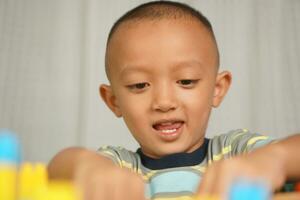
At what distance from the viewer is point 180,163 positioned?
0.70 meters

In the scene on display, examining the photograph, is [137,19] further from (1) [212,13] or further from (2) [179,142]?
(1) [212,13]

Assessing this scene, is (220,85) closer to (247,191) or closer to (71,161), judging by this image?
(71,161)

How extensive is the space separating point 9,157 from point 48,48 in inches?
34.8

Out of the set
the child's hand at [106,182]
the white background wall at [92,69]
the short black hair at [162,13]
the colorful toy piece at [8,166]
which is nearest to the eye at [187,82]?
the short black hair at [162,13]

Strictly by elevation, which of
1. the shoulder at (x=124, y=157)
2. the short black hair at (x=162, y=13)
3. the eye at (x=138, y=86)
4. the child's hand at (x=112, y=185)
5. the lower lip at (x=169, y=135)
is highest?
the short black hair at (x=162, y=13)

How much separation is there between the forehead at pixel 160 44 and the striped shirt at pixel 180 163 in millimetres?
112

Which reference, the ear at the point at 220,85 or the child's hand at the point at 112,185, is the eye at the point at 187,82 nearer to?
the ear at the point at 220,85

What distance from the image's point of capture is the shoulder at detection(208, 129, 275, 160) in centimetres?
70

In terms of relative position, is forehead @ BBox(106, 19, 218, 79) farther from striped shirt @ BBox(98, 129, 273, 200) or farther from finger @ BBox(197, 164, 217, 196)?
finger @ BBox(197, 164, 217, 196)

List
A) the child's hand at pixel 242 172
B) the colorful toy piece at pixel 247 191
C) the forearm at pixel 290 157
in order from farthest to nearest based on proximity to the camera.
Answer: the forearm at pixel 290 157 → the child's hand at pixel 242 172 → the colorful toy piece at pixel 247 191

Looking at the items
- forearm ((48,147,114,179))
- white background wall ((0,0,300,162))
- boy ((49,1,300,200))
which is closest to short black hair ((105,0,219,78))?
boy ((49,1,300,200))

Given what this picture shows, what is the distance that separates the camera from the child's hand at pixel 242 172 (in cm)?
45

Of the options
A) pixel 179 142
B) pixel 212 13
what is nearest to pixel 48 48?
pixel 212 13

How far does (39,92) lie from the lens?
4.07 feet
